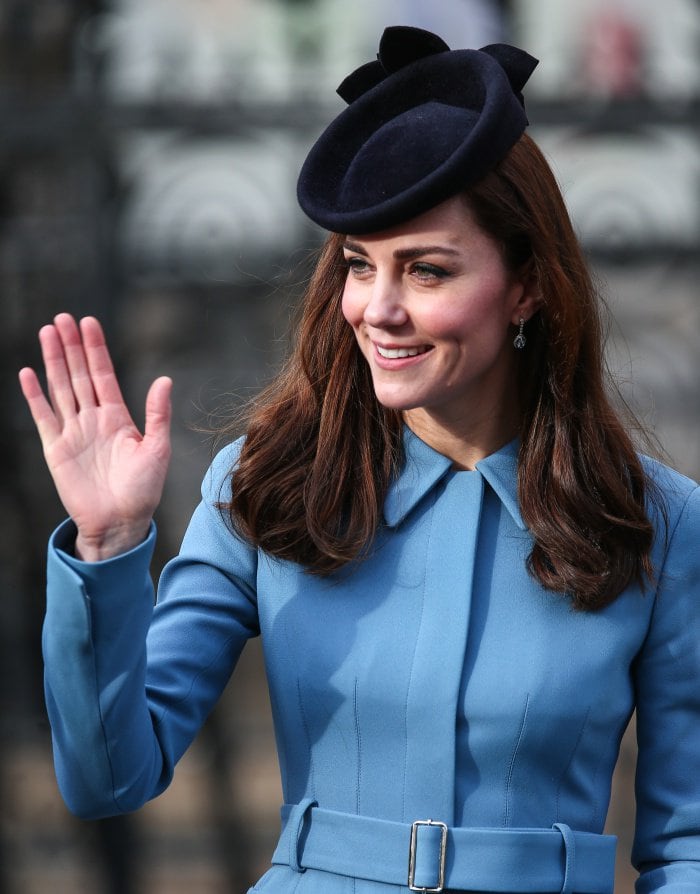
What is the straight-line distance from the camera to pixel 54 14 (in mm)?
4426

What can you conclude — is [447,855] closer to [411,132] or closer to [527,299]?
[527,299]

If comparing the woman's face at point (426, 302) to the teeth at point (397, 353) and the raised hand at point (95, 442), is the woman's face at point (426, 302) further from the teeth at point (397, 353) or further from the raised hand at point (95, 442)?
the raised hand at point (95, 442)

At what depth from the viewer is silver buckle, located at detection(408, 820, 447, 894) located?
1.92 m

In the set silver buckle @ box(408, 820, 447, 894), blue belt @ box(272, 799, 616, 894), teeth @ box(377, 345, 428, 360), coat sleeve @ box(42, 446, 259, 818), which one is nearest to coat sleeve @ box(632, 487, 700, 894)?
blue belt @ box(272, 799, 616, 894)

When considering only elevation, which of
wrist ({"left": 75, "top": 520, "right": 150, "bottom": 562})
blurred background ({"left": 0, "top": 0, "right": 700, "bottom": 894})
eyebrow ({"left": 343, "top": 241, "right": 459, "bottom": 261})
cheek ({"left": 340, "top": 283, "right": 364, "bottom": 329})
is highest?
eyebrow ({"left": 343, "top": 241, "right": 459, "bottom": 261})

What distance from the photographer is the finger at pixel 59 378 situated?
186 cm

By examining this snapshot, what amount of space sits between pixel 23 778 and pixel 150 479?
296 centimetres

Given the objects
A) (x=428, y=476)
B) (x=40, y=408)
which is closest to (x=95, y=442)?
(x=40, y=408)

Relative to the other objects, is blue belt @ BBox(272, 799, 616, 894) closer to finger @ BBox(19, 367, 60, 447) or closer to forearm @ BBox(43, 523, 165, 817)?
forearm @ BBox(43, 523, 165, 817)

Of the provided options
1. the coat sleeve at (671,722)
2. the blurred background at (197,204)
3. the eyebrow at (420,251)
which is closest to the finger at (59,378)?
the eyebrow at (420,251)

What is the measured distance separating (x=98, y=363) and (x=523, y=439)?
0.58 metres

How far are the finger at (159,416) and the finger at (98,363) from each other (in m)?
0.04

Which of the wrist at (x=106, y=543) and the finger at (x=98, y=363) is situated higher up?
the finger at (x=98, y=363)

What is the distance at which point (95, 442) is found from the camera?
1.86 metres
